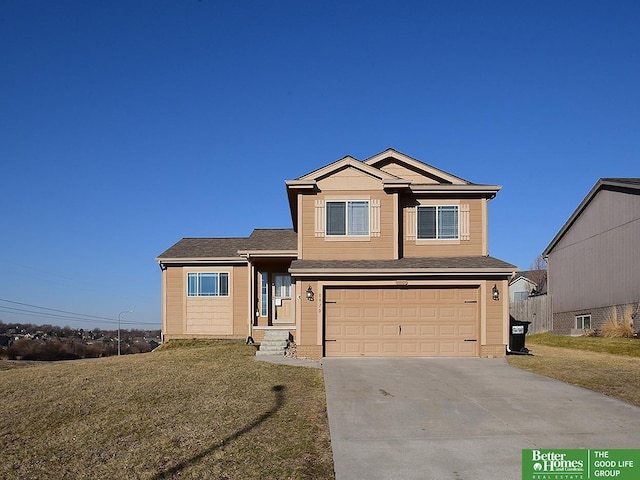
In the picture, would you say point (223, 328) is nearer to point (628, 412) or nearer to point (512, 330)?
point (512, 330)

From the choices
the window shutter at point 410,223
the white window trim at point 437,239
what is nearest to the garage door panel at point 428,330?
the white window trim at point 437,239

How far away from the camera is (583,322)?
30.7 meters

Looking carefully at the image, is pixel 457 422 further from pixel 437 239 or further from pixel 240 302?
pixel 240 302

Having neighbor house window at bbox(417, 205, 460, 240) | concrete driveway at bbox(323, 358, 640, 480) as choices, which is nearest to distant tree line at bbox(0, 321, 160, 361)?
neighbor house window at bbox(417, 205, 460, 240)

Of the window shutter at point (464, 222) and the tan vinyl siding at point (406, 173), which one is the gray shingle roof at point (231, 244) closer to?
the tan vinyl siding at point (406, 173)

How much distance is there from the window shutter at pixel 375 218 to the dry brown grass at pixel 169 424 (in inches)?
215

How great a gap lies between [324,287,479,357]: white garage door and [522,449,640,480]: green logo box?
9514 millimetres

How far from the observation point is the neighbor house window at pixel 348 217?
1862 centimetres

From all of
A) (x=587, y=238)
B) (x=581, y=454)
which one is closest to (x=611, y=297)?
(x=587, y=238)

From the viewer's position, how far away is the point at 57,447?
862 cm

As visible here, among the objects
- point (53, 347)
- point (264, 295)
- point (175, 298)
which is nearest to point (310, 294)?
point (264, 295)

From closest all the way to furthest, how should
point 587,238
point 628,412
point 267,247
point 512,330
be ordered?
point 628,412, point 512,330, point 267,247, point 587,238

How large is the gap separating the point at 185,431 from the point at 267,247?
13.5 meters

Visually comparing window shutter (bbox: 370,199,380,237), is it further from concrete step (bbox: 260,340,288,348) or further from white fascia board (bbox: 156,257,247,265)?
white fascia board (bbox: 156,257,247,265)
